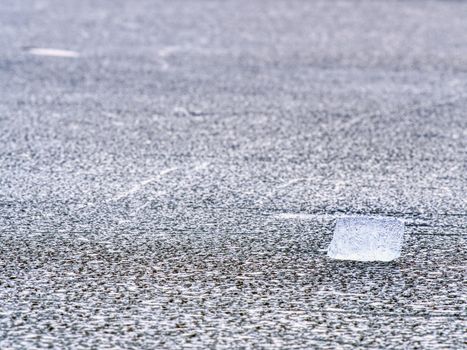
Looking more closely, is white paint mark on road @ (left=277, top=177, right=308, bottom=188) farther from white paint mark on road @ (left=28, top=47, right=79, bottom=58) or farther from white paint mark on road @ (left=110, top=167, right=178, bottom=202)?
white paint mark on road @ (left=28, top=47, right=79, bottom=58)

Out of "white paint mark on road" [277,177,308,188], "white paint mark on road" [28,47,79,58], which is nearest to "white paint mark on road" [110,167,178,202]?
"white paint mark on road" [277,177,308,188]

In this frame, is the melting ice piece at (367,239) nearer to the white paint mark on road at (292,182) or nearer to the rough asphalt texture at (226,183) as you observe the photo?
the rough asphalt texture at (226,183)

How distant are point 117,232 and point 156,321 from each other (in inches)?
32.7

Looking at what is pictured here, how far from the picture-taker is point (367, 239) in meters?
3.46

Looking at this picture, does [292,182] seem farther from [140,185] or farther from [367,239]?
[367,239]

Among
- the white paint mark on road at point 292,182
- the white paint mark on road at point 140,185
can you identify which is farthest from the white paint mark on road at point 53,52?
the white paint mark on road at point 292,182

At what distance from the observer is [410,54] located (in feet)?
22.6

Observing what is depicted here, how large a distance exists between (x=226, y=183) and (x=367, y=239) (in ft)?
2.70

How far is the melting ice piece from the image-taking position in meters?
3.31

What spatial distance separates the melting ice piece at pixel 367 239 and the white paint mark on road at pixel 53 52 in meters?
3.51

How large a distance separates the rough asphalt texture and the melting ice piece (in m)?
0.05

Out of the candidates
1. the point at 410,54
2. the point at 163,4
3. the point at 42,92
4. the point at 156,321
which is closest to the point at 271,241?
the point at 156,321

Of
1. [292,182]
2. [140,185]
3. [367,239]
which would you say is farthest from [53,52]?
[367,239]

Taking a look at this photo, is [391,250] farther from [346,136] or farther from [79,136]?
[79,136]
